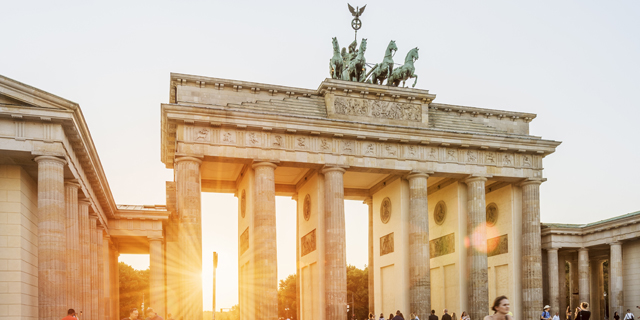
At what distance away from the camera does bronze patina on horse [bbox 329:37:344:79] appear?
4088cm

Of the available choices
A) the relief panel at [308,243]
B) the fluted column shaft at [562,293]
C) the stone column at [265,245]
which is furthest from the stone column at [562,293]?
the stone column at [265,245]

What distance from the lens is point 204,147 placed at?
3562cm

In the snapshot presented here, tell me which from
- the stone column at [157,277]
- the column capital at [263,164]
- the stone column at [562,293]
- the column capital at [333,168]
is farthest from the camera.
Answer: the stone column at [562,293]

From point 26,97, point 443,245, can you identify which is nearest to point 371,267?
point 443,245

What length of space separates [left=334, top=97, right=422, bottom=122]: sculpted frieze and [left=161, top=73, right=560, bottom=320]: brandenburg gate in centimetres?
9

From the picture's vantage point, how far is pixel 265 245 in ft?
117

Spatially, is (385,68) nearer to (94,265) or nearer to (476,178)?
(476,178)

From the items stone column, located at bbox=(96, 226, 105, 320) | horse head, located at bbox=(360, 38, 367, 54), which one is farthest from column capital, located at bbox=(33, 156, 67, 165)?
horse head, located at bbox=(360, 38, 367, 54)

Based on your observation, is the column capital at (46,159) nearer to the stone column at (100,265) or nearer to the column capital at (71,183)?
the column capital at (71,183)

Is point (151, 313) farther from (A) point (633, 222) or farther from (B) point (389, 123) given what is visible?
(A) point (633, 222)

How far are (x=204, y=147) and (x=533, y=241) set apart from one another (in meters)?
22.4

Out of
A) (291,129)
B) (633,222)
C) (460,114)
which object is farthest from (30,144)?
(633,222)

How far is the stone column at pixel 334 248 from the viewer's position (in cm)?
3662

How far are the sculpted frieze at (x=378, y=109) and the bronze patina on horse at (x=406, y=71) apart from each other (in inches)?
80.9
